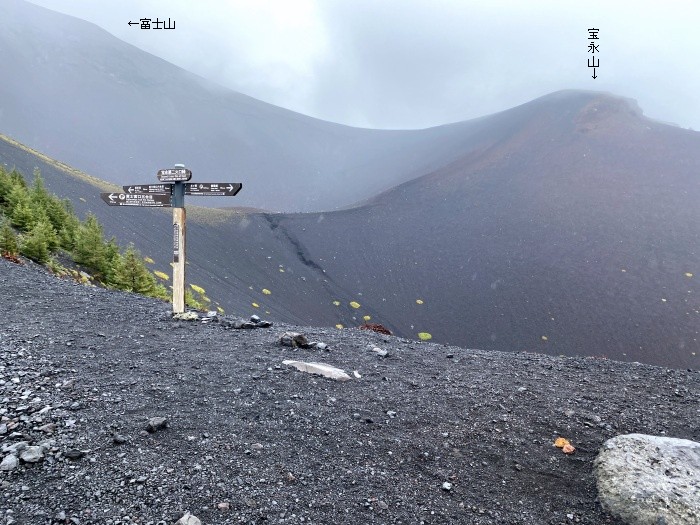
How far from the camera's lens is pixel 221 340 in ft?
25.4

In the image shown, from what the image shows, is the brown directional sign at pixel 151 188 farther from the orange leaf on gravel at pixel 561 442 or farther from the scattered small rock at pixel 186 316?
the orange leaf on gravel at pixel 561 442

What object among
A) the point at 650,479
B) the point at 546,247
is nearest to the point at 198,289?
the point at 650,479

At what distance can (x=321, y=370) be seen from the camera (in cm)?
638

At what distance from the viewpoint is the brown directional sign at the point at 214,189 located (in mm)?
8711

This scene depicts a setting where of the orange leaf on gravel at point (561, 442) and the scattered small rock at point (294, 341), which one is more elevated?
the scattered small rock at point (294, 341)

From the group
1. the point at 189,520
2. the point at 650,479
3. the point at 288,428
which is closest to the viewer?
the point at 189,520

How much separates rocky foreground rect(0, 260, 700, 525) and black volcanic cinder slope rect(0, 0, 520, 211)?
6619 cm

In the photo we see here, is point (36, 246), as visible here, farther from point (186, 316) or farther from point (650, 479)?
point (650, 479)

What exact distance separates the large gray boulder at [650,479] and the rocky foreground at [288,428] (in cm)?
17

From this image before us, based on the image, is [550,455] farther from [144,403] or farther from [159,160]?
[159,160]

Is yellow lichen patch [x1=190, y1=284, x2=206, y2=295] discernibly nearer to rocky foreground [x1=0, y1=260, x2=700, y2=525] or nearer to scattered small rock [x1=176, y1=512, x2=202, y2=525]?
rocky foreground [x1=0, y1=260, x2=700, y2=525]

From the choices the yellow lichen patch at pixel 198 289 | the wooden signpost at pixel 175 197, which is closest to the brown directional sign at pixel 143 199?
the wooden signpost at pixel 175 197

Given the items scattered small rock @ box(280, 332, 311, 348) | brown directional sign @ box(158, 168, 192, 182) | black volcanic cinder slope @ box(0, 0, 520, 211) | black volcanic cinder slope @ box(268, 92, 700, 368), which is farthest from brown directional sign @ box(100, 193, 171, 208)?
black volcanic cinder slope @ box(0, 0, 520, 211)

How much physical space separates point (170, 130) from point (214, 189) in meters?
107
